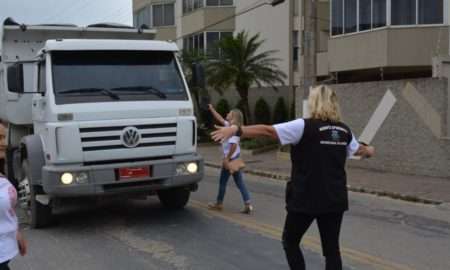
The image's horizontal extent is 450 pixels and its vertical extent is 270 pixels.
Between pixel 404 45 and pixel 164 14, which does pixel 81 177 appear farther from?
pixel 164 14

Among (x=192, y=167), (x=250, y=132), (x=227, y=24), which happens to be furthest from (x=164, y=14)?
(x=250, y=132)

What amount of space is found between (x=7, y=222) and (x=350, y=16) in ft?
66.1

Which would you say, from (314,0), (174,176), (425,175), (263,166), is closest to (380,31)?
(314,0)

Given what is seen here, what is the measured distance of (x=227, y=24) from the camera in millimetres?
36219

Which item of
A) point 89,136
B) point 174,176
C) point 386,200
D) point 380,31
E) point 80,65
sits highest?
point 380,31

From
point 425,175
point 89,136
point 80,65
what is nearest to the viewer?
point 89,136

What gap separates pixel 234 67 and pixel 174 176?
754 inches

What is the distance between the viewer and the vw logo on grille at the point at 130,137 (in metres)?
8.13

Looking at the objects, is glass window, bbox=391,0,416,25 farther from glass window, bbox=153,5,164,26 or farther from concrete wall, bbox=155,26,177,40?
glass window, bbox=153,5,164,26

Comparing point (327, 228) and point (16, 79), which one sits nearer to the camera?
point (327, 228)

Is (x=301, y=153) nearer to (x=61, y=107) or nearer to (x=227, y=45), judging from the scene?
(x=61, y=107)

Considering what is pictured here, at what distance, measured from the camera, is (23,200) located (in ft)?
30.6

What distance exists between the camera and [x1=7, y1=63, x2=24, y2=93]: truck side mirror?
8930 millimetres

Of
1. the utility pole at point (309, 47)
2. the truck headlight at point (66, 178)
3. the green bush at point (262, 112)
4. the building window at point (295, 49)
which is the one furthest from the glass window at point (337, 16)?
the truck headlight at point (66, 178)
